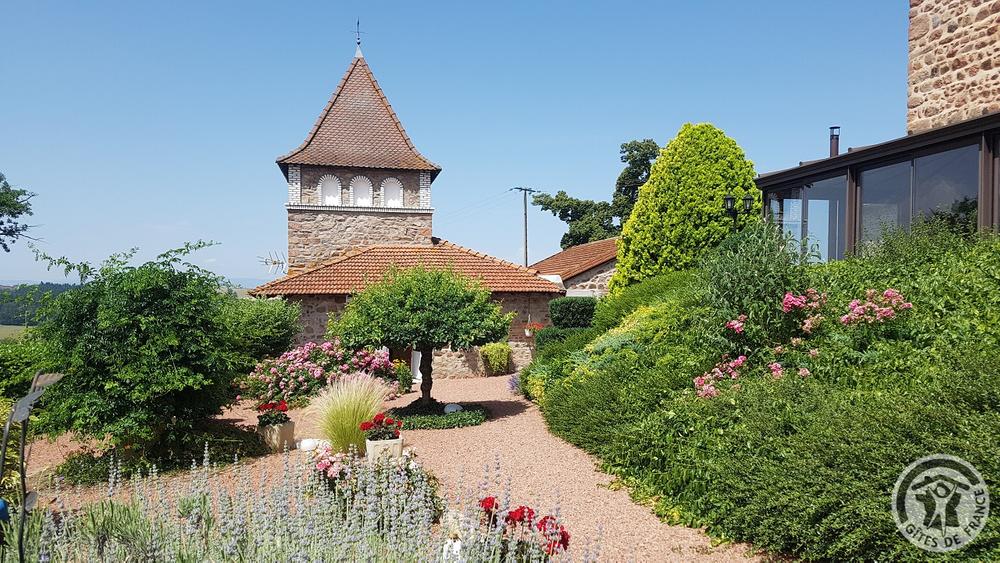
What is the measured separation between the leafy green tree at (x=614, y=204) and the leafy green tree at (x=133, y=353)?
1179 inches

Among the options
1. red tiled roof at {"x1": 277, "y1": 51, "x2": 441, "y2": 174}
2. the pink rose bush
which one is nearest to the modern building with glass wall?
the pink rose bush

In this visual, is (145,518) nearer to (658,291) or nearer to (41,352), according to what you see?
(41,352)

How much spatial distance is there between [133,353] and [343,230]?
1272 centimetres

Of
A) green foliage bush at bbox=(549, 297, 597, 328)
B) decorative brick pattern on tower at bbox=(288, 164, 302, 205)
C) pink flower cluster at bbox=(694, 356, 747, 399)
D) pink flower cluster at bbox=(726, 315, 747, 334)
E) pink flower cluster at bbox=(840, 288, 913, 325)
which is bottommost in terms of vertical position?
pink flower cluster at bbox=(694, 356, 747, 399)

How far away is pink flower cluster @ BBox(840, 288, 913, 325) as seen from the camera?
23.2ft

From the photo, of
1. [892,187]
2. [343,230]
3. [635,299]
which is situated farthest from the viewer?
[343,230]

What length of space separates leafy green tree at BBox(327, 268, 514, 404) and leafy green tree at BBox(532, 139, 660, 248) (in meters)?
26.0

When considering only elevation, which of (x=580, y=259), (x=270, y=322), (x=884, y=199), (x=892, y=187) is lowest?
(x=270, y=322)

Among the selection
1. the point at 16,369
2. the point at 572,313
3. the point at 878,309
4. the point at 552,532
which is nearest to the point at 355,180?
the point at 572,313

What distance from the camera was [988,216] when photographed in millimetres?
9883

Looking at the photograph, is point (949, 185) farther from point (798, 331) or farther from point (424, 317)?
point (424, 317)

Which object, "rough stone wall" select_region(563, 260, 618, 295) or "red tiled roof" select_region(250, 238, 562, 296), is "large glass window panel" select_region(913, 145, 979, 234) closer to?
"red tiled roof" select_region(250, 238, 562, 296)

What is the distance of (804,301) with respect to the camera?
7.69 m

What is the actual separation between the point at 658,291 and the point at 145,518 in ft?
35.3
